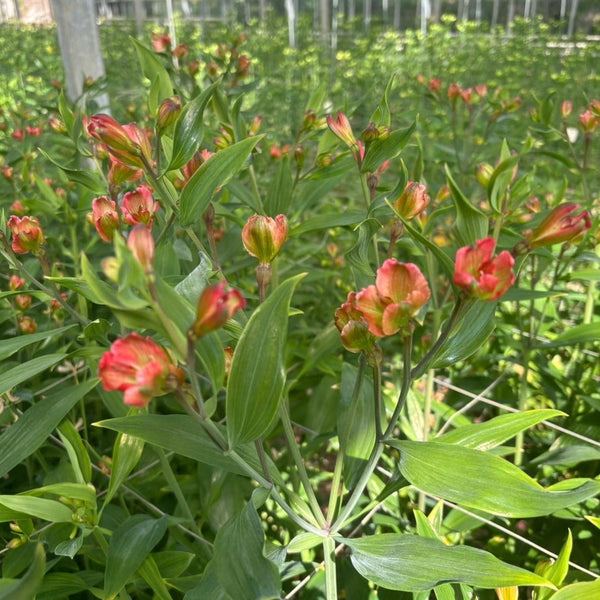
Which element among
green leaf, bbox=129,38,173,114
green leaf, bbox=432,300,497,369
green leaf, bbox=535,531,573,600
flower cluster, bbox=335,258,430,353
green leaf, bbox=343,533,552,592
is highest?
green leaf, bbox=129,38,173,114

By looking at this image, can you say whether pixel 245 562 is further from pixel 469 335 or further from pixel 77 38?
pixel 77 38

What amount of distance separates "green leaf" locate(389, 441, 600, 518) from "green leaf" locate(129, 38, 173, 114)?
46cm

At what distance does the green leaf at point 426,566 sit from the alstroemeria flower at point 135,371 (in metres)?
0.26

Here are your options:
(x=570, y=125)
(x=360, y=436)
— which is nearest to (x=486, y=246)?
(x=360, y=436)

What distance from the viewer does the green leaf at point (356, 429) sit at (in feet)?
2.35

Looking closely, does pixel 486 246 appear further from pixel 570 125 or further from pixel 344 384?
pixel 570 125

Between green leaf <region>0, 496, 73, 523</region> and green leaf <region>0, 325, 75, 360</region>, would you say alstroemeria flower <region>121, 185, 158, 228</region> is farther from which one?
green leaf <region>0, 496, 73, 523</region>

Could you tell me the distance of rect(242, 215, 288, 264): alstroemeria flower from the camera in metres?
0.53

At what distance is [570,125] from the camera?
140 inches

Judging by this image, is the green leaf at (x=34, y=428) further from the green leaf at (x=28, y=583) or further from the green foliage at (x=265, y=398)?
→ the green leaf at (x=28, y=583)

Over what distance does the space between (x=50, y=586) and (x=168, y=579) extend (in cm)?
13

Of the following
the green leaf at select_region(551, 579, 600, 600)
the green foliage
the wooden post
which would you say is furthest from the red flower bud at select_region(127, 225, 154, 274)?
the wooden post

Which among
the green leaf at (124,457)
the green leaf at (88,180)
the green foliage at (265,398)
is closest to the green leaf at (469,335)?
the green foliage at (265,398)

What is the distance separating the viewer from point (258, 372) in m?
0.48
